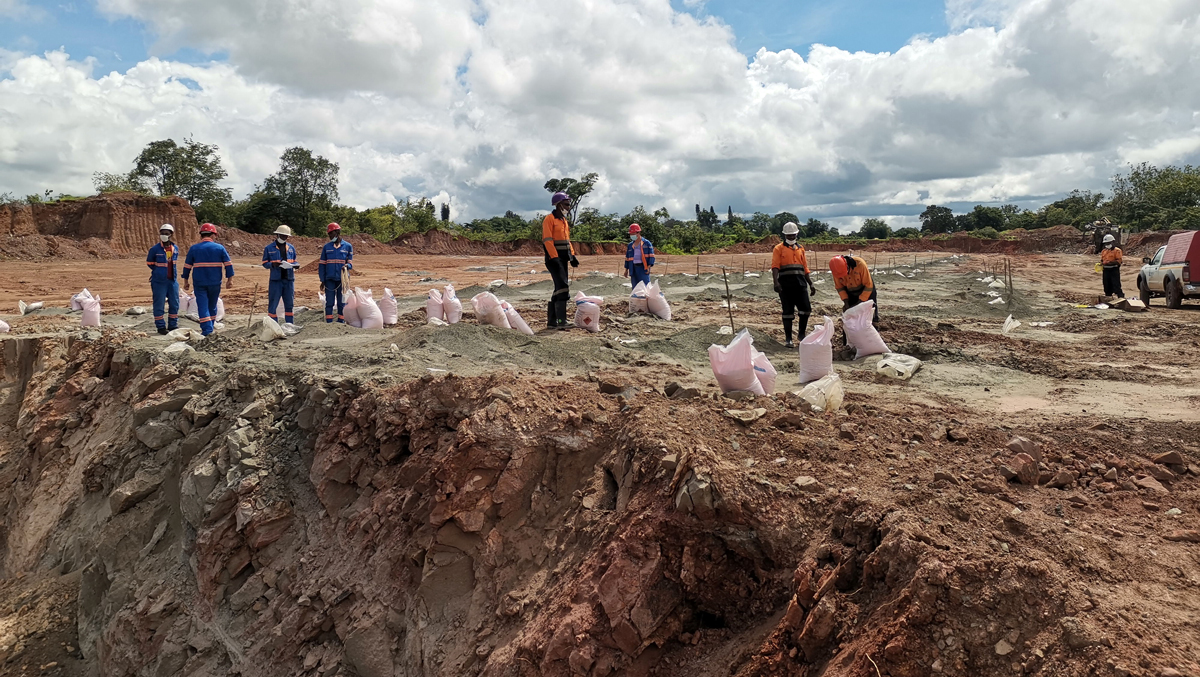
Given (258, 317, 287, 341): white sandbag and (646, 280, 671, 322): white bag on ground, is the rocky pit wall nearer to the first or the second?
(258, 317, 287, 341): white sandbag

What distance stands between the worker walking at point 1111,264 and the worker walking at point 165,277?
14922 millimetres

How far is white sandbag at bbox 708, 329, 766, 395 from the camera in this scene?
4633 millimetres

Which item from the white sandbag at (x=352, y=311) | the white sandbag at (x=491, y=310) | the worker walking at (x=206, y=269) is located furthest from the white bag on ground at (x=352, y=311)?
the white sandbag at (x=491, y=310)

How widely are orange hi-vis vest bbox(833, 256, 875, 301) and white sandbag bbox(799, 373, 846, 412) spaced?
2583 mm

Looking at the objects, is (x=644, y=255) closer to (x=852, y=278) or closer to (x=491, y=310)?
(x=491, y=310)

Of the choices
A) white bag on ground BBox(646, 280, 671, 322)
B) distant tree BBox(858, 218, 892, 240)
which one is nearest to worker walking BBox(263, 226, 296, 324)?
white bag on ground BBox(646, 280, 671, 322)

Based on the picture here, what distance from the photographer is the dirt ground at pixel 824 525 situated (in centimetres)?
210

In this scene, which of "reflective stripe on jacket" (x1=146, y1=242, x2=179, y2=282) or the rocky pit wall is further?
"reflective stripe on jacket" (x1=146, y1=242, x2=179, y2=282)

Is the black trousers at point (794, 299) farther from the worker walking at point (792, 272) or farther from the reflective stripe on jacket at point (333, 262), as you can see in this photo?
the reflective stripe on jacket at point (333, 262)

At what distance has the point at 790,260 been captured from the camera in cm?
735

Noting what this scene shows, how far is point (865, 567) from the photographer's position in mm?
2381

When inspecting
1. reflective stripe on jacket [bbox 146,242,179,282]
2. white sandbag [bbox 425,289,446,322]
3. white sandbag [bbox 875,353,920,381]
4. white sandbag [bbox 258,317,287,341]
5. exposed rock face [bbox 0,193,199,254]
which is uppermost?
exposed rock face [bbox 0,193,199,254]

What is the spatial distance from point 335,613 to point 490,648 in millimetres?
1239

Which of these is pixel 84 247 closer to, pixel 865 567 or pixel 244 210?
pixel 244 210
